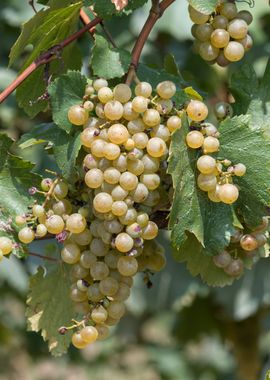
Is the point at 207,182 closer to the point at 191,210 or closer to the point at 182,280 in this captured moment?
the point at 191,210

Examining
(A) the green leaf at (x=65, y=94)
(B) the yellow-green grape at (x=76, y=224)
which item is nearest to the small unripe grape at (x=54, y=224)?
(B) the yellow-green grape at (x=76, y=224)

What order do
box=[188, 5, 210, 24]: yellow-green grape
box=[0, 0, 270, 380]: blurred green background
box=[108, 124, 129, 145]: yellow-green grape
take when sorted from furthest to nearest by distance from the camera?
box=[0, 0, 270, 380]: blurred green background → box=[188, 5, 210, 24]: yellow-green grape → box=[108, 124, 129, 145]: yellow-green grape

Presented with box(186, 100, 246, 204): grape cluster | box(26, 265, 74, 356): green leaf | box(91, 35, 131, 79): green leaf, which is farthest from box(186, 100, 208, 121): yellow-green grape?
box(26, 265, 74, 356): green leaf

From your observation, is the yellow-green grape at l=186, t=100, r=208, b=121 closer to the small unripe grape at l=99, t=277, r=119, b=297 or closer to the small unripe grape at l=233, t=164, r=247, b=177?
the small unripe grape at l=233, t=164, r=247, b=177

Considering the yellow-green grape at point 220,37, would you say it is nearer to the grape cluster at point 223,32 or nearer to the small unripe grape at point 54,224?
the grape cluster at point 223,32

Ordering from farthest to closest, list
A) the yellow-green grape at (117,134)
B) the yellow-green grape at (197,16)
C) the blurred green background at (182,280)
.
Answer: the blurred green background at (182,280), the yellow-green grape at (197,16), the yellow-green grape at (117,134)

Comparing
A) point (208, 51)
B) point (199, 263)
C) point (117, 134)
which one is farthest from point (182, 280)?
point (117, 134)
